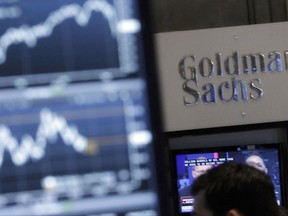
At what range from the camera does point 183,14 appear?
6.04m

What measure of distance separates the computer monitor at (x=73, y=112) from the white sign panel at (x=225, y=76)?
173 inches

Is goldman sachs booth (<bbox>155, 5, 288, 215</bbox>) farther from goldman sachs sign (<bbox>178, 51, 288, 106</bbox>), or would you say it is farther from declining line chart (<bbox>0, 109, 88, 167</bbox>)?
declining line chart (<bbox>0, 109, 88, 167</bbox>)

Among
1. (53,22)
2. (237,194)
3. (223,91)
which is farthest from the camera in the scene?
(223,91)

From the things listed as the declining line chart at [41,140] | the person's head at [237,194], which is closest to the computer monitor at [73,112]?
the declining line chart at [41,140]

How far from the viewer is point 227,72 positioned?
5.52 m

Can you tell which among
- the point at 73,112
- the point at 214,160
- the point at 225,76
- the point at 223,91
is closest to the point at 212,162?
the point at 214,160

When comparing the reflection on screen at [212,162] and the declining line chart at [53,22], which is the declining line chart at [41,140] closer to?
the declining line chart at [53,22]

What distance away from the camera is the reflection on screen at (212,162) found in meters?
5.52

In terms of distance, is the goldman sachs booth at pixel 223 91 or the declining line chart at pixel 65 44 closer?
the declining line chart at pixel 65 44

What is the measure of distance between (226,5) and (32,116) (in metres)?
5.23

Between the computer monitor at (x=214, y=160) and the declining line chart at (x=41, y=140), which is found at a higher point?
the declining line chart at (x=41, y=140)

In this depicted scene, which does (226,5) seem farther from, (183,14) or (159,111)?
(159,111)

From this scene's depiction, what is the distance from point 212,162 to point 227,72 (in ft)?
2.60

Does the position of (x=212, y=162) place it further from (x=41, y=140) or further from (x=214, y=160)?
(x=41, y=140)
